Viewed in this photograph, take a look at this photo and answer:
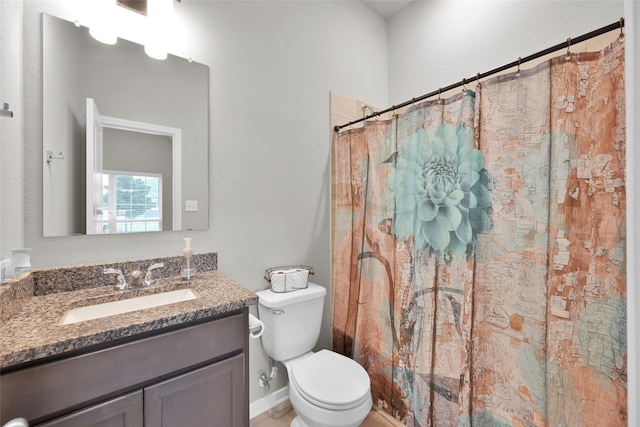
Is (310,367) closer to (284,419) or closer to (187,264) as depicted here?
(284,419)

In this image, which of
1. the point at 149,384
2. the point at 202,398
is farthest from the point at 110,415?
the point at 202,398

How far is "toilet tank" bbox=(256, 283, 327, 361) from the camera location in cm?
154

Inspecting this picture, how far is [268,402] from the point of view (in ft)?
5.66

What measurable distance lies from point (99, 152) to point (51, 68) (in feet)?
1.19

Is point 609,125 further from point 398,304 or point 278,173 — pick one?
point 278,173

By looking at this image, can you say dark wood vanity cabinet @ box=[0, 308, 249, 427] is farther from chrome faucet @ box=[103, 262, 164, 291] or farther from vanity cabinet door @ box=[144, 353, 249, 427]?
chrome faucet @ box=[103, 262, 164, 291]

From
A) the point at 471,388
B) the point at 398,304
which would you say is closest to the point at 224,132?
the point at 398,304

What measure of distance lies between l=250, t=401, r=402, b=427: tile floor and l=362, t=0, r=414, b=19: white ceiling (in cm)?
302

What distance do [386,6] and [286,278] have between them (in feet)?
7.62

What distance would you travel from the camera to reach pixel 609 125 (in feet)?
2.99

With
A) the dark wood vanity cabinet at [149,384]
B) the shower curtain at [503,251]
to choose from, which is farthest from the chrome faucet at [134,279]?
the shower curtain at [503,251]

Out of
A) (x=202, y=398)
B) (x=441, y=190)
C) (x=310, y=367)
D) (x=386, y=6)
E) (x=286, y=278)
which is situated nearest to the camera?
(x=202, y=398)

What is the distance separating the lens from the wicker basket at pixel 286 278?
162 centimetres

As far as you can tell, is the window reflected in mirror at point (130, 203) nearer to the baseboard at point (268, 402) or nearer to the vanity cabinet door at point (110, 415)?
the vanity cabinet door at point (110, 415)
